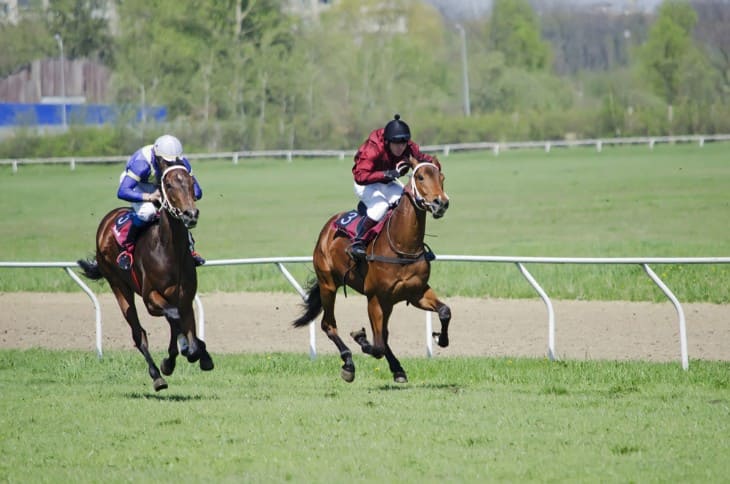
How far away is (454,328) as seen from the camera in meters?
12.6

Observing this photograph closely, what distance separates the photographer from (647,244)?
1950 centimetres

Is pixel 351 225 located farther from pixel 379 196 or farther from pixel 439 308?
pixel 439 308

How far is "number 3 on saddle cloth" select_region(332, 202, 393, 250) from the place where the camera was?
8.59 meters

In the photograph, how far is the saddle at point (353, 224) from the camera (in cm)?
860

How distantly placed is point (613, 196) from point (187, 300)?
72.6 feet

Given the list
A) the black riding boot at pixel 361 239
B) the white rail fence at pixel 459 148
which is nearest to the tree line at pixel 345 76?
the white rail fence at pixel 459 148

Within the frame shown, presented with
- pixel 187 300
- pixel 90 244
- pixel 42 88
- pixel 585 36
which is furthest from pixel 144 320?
pixel 585 36

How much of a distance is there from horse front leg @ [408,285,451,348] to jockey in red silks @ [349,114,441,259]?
528 millimetres

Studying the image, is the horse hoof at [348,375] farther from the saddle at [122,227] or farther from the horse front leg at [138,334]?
the saddle at [122,227]

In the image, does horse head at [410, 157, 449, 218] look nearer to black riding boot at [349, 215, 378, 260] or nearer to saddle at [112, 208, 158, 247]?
black riding boot at [349, 215, 378, 260]

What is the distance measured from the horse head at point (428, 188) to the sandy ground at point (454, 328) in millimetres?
3089

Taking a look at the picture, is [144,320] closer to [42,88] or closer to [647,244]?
[647,244]

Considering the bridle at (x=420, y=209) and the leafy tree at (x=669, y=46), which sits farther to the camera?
the leafy tree at (x=669, y=46)

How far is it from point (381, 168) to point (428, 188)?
0.82 metres
